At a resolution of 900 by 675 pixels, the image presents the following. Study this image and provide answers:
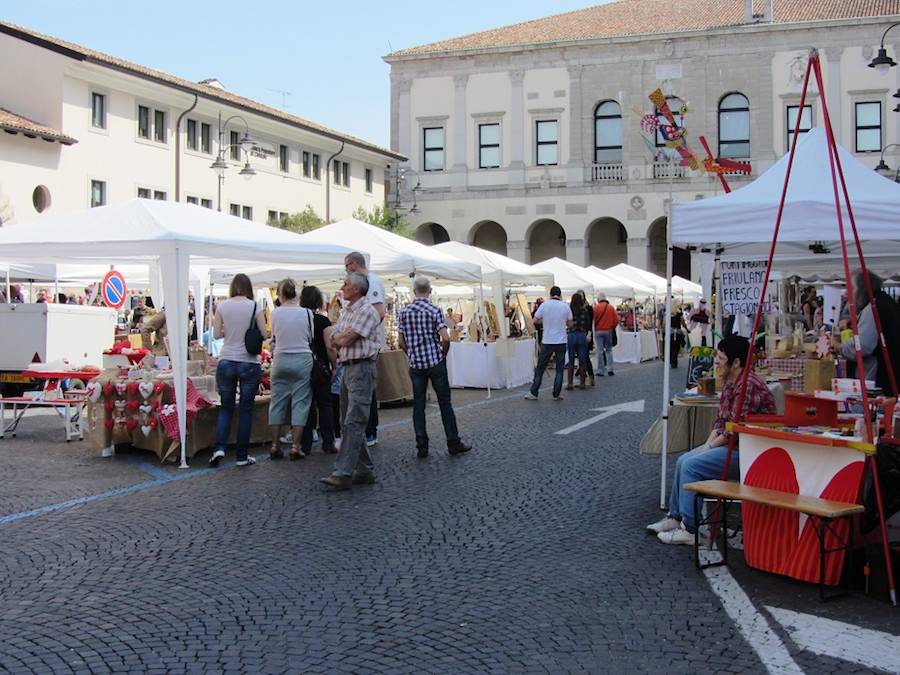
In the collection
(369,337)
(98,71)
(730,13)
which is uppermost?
(730,13)

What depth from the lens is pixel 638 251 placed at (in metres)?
44.6

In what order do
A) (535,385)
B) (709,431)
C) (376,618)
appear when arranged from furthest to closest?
(535,385) < (709,431) < (376,618)

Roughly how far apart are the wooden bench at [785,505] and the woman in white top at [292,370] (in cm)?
457

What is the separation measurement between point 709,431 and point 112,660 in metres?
4.73

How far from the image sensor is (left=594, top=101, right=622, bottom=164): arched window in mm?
45000

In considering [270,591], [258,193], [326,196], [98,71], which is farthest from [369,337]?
[326,196]

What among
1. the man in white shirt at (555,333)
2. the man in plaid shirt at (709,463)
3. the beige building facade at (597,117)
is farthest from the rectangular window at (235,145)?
the man in plaid shirt at (709,463)

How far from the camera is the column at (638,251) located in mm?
44438

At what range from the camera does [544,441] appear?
11.1 m

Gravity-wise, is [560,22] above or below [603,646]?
above

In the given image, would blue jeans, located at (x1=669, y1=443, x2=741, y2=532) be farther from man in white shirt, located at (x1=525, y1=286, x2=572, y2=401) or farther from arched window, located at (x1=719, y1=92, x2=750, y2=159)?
arched window, located at (x1=719, y1=92, x2=750, y2=159)

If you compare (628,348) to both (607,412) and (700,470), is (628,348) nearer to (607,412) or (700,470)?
(607,412)

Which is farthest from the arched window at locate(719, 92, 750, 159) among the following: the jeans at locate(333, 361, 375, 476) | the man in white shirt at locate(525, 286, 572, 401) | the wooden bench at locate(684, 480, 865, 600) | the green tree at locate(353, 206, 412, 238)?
the wooden bench at locate(684, 480, 865, 600)

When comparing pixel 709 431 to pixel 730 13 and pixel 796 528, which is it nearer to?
pixel 796 528
